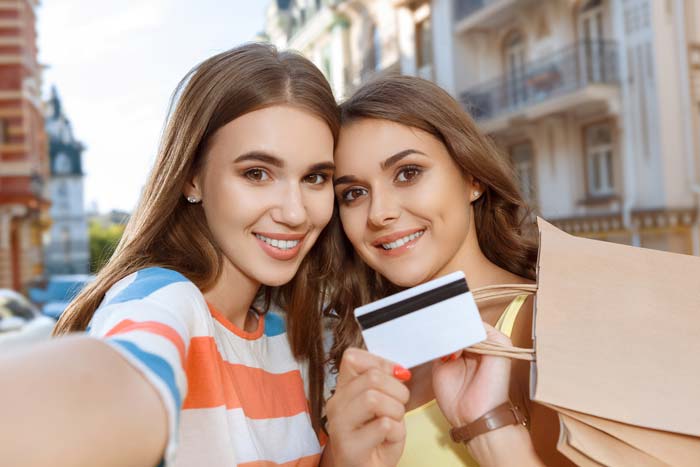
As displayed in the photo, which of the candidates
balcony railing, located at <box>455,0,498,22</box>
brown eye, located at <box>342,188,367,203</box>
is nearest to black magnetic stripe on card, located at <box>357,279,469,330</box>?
brown eye, located at <box>342,188,367,203</box>

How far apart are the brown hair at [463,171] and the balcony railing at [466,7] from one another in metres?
12.4

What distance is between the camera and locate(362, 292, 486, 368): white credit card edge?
4.24ft

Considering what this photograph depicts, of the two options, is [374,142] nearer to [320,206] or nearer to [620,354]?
[320,206]

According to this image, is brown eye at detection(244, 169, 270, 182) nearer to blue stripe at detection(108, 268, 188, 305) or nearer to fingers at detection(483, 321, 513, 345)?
blue stripe at detection(108, 268, 188, 305)

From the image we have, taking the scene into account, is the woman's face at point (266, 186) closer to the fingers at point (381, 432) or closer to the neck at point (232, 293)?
the neck at point (232, 293)

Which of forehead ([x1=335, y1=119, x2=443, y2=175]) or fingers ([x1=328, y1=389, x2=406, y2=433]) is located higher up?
forehead ([x1=335, y1=119, x2=443, y2=175])

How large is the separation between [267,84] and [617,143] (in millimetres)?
10078

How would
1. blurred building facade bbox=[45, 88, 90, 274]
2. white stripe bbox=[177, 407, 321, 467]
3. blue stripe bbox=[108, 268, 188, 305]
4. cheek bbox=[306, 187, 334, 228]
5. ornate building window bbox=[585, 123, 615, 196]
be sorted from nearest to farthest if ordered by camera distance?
blue stripe bbox=[108, 268, 188, 305] < white stripe bbox=[177, 407, 321, 467] < cheek bbox=[306, 187, 334, 228] < ornate building window bbox=[585, 123, 615, 196] < blurred building facade bbox=[45, 88, 90, 274]

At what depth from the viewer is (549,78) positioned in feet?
38.5

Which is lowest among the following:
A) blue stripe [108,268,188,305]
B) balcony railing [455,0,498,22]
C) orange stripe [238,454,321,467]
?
orange stripe [238,454,321,467]

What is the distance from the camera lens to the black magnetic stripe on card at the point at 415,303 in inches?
50.4

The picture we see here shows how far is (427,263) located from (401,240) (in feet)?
0.34

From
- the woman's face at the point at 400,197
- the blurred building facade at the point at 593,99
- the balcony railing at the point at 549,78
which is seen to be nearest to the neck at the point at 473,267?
the woman's face at the point at 400,197

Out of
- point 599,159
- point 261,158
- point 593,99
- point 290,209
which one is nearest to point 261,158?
point 261,158
